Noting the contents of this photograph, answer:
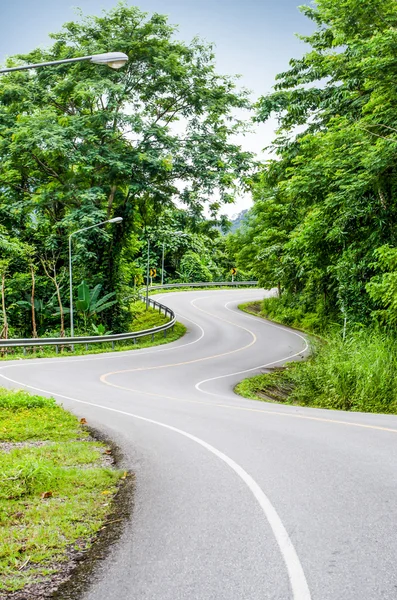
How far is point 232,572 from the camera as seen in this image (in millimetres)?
4152

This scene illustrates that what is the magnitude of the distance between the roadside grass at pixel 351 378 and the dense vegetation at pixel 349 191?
0.12 ft

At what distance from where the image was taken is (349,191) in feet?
59.5

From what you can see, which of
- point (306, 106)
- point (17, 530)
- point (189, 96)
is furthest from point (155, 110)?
point (17, 530)

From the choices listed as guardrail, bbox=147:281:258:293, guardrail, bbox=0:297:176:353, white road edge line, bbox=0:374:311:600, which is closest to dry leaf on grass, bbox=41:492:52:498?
white road edge line, bbox=0:374:311:600

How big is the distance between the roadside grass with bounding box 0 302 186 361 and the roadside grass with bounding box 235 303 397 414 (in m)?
11.1

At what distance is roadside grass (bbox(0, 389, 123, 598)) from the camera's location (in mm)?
4527

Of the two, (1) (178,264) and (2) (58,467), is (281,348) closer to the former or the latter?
(2) (58,467)

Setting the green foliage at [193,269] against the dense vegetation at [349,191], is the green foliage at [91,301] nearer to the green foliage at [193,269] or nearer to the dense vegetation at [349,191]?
the dense vegetation at [349,191]

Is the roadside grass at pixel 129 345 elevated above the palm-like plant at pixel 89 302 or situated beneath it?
situated beneath

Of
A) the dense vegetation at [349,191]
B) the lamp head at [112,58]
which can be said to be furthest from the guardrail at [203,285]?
the lamp head at [112,58]

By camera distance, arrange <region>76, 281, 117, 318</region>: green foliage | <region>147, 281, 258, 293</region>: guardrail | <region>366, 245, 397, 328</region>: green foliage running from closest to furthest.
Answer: <region>366, 245, 397, 328</region>: green foliage
<region>76, 281, 117, 318</region>: green foliage
<region>147, 281, 258, 293</region>: guardrail

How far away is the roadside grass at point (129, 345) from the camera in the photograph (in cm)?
2694

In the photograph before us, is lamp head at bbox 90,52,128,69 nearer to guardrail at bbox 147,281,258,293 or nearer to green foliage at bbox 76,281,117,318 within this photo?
green foliage at bbox 76,281,117,318

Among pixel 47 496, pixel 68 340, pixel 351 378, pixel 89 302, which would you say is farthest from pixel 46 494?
pixel 89 302
